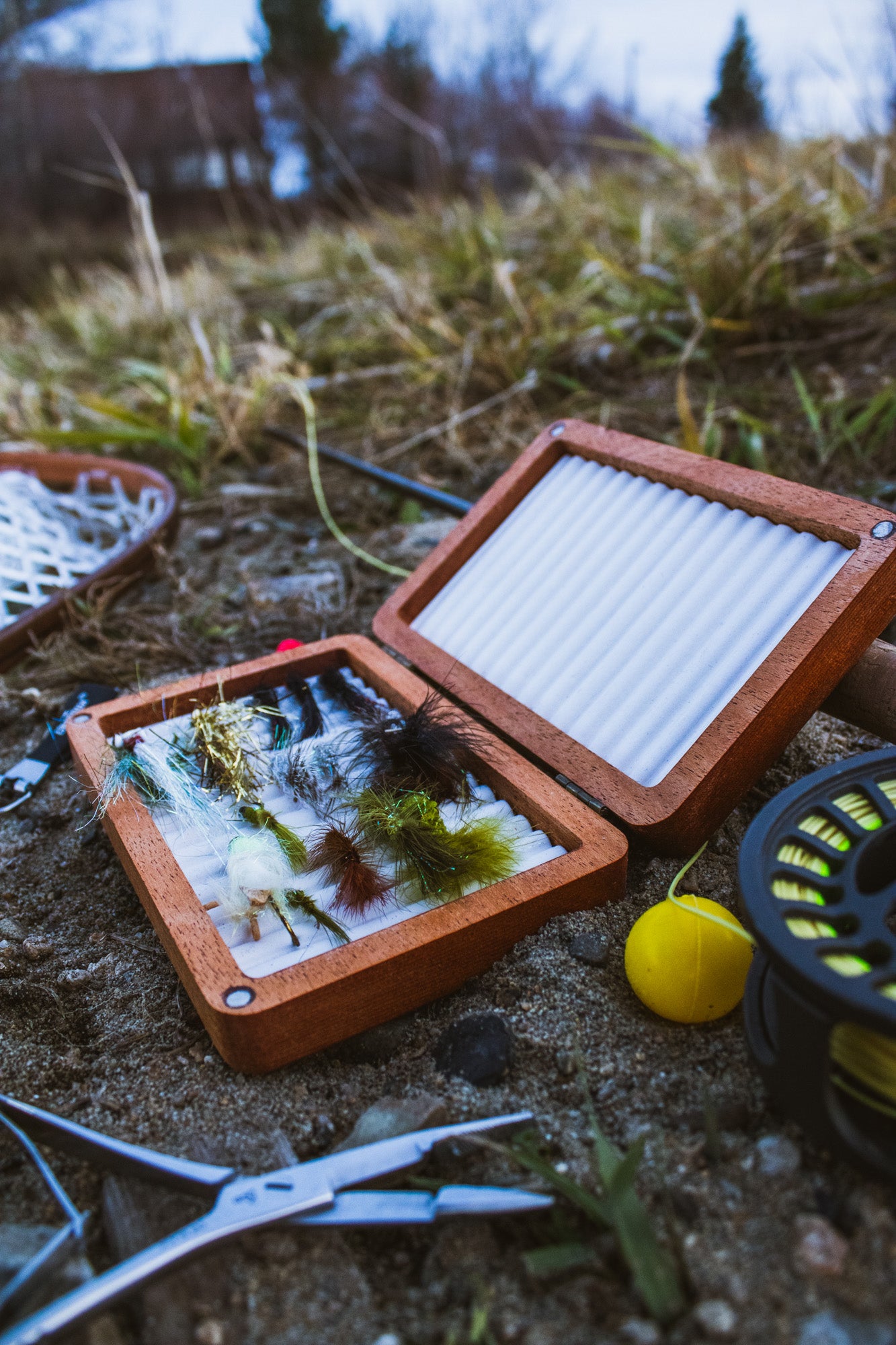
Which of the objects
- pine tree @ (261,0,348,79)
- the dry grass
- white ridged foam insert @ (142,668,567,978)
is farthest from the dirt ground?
pine tree @ (261,0,348,79)

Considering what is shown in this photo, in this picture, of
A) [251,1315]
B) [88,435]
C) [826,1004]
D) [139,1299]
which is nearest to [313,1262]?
[251,1315]

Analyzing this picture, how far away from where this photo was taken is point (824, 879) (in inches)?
43.8

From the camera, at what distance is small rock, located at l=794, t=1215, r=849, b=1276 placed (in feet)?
3.13

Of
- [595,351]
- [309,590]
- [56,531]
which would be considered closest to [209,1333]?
[309,590]

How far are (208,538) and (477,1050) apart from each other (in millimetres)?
2170

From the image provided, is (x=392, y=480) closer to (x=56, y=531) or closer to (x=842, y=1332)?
(x=56, y=531)

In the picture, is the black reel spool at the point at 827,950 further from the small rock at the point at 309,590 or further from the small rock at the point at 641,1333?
the small rock at the point at 309,590

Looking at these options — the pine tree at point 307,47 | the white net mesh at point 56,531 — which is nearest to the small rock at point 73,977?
the white net mesh at point 56,531

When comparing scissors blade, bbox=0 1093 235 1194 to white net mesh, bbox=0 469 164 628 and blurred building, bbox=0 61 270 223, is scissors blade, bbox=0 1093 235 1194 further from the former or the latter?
blurred building, bbox=0 61 270 223

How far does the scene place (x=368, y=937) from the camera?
1.31m

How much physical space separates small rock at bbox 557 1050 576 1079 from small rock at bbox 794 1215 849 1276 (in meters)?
0.33

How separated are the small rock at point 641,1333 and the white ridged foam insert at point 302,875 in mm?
549

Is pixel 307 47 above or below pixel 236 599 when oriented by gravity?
above

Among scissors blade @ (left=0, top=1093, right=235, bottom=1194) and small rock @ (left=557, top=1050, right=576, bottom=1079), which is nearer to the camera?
scissors blade @ (left=0, top=1093, right=235, bottom=1194)
